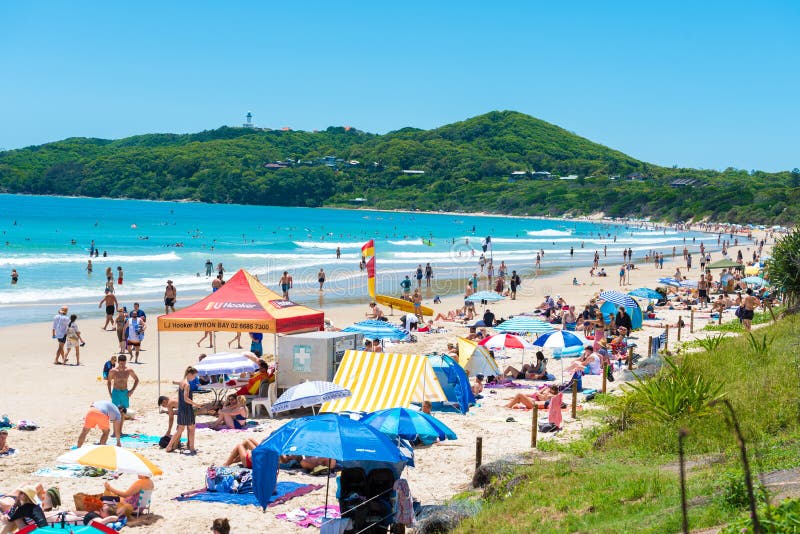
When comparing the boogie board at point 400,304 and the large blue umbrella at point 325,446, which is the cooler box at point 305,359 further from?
the boogie board at point 400,304

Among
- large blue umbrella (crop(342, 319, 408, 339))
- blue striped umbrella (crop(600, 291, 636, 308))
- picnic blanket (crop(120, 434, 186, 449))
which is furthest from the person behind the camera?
blue striped umbrella (crop(600, 291, 636, 308))

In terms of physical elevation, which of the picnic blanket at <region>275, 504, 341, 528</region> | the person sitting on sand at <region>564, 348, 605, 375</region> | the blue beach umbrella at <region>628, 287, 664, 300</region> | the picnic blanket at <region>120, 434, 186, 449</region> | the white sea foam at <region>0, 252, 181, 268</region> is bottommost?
the picnic blanket at <region>275, 504, 341, 528</region>

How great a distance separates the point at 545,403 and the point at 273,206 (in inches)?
7008

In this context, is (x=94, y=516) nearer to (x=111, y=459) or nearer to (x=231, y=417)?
(x=111, y=459)

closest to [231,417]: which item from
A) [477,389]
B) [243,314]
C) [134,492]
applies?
[243,314]

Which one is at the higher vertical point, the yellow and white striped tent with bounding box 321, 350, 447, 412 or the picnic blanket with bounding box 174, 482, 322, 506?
the yellow and white striped tent with bounding box 321, 350, 447, 412

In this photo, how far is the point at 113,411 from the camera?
11.8m

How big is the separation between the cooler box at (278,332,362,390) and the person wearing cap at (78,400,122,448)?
121 inches

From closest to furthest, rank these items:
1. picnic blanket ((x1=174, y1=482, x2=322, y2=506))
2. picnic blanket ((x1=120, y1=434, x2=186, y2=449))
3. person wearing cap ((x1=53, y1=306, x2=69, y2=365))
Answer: picnic blanket ((x1=174, y1=482, x2=322, y2=506)), picnic blanket ((x1=120, y1=434, x2=186, y2=449)), person wearing cap ((x1=53, y1=306, x2=69, y2=365))

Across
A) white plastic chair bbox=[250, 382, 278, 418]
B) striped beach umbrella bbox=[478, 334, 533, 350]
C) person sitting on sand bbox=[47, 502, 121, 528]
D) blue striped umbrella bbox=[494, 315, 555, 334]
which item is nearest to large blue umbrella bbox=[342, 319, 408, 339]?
blue striped umbrella bbox=[494, 315, 555, 334]

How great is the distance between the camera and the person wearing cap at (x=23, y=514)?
26.2 feet

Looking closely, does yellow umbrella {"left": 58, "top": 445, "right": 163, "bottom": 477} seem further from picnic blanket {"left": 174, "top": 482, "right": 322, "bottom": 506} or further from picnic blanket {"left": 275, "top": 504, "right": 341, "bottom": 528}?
picnic blanket {"left": 275, "top": 504, "right": 341, "bottom": 528}

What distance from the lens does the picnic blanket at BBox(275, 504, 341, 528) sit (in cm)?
934

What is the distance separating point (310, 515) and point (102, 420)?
3.76 m
